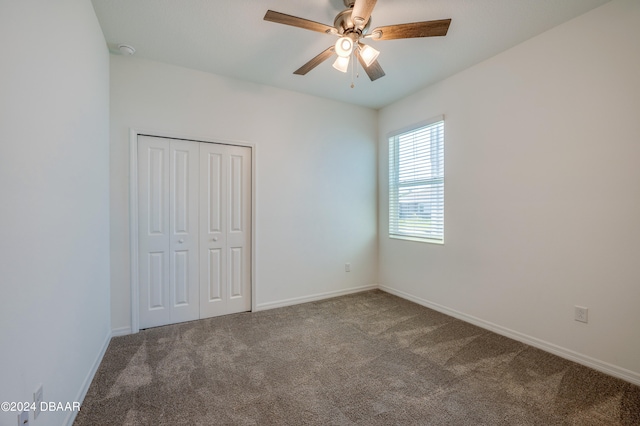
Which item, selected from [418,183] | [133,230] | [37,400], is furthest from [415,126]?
[37,400]

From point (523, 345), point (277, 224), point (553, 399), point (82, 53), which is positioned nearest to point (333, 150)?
point (277, 224)

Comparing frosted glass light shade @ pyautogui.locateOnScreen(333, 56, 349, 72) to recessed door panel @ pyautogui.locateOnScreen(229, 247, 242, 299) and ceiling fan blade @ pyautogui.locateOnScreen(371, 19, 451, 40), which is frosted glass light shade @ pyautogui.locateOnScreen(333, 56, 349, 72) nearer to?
ceiling fan blade @ pyautogui.locateOnScreen(371, 19, 451, 40)

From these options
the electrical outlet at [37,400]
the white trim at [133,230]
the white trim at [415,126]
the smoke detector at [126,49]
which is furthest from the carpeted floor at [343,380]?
the smoke detector at [126,49]

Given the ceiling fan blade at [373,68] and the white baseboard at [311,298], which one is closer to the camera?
the ceiling fan blade at [373,68]

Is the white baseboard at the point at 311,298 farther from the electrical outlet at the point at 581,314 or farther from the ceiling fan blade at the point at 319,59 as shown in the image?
the ceiling fan blade at the point at 319,59

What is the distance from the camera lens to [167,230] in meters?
2.94

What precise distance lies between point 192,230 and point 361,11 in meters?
2.57

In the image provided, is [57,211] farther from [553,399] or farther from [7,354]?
[553,399]

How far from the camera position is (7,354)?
102cm

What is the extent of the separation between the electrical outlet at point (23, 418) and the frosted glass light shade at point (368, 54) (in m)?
2.70

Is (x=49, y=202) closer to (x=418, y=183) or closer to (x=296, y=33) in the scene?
(x=296, y=33)

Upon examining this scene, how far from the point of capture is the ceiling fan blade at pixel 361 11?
1.67 meters

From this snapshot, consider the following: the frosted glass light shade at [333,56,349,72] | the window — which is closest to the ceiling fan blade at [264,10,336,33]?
the frosted glass light shade at [333,56,349,72]

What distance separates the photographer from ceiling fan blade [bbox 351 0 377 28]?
1665mm
